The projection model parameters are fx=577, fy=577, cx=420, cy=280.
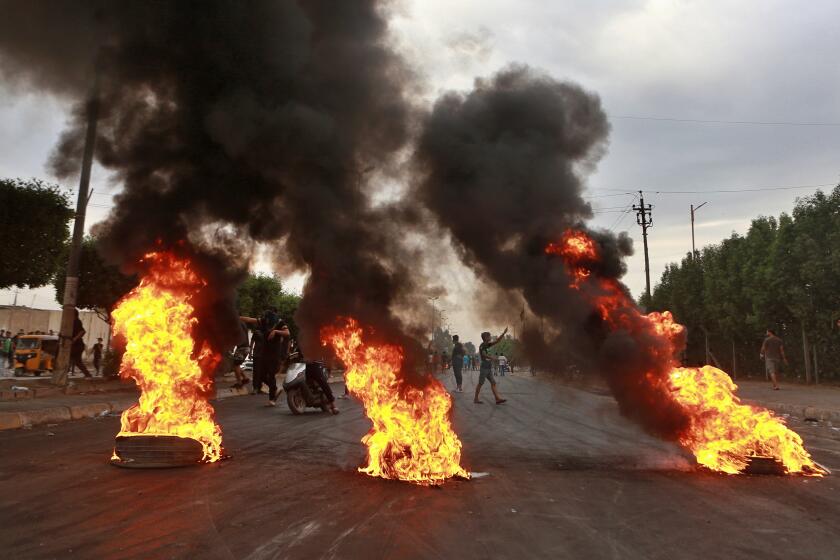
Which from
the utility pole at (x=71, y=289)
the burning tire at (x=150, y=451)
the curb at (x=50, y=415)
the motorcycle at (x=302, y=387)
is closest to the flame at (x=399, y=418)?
the burning tire at (x=150, y=451)

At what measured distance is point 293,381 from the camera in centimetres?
1088

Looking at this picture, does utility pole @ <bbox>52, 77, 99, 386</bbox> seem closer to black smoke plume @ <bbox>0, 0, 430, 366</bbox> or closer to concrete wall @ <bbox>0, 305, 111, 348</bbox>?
black smoke plume @ <bbox>0, 0, 430, 366</bbox>

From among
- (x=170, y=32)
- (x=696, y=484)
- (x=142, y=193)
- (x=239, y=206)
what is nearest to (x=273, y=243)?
(x=239, y=206)

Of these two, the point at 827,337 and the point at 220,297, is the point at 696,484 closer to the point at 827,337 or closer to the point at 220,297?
the point at 220,297

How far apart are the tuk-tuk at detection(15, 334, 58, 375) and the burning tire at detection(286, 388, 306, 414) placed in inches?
587

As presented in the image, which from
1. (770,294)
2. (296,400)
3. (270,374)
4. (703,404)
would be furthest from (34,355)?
(770,294)

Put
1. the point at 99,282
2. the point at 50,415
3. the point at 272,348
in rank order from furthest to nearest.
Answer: the point at 99,282 < the point at 272,348 < the point at 50,415

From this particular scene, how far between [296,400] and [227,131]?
6.02 m

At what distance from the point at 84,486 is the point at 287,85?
4.72 metres

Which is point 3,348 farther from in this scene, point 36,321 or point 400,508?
point 400,508

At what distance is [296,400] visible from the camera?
36.2 feet

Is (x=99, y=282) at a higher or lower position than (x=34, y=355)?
higher

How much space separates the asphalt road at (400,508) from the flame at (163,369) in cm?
52

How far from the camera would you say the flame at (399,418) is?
5.42 meters
